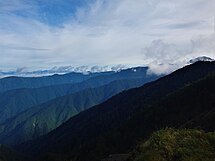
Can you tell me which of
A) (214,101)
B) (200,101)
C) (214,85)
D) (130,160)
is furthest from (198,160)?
(214,85)

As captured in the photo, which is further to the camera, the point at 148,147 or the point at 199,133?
the point at 199,133

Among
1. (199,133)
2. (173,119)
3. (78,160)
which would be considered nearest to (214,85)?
(173,119)

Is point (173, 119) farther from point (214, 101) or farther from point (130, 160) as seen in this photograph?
point (130, 160)

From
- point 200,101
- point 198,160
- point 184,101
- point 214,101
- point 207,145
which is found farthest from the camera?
point 184,101

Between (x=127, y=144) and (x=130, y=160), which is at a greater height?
(x=130, y=160)

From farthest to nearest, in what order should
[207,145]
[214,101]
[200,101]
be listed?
[200,101] < [214,101] < [207,145]

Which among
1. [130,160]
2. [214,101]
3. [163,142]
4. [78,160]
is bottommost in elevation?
[78,160]
